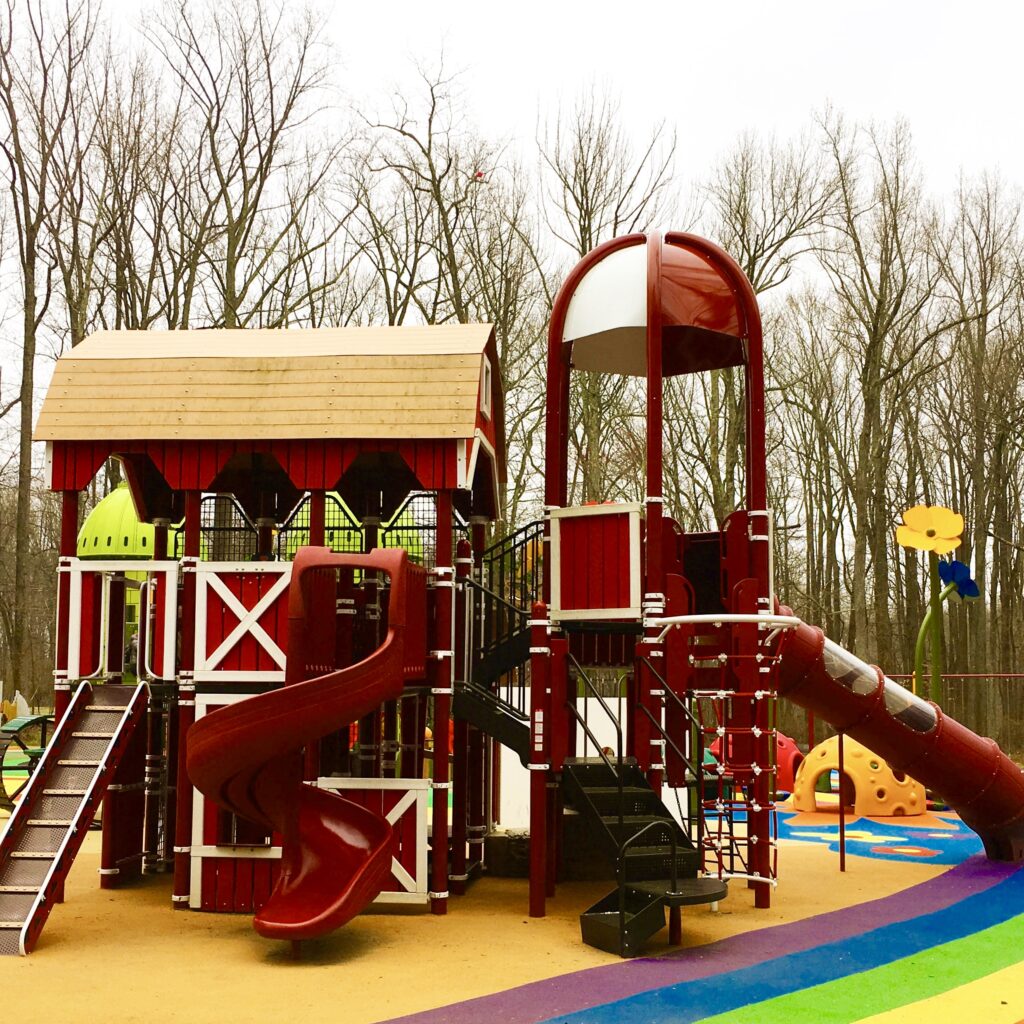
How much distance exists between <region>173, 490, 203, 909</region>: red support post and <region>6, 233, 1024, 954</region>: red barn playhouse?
0.02 meters

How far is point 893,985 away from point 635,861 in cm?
226

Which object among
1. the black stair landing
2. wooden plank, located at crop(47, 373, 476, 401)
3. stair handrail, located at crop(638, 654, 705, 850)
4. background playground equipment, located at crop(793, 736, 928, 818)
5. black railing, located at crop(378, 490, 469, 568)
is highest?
wooden plank, located at crop(47, 373, 476, 401)

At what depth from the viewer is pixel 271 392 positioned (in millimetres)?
11953

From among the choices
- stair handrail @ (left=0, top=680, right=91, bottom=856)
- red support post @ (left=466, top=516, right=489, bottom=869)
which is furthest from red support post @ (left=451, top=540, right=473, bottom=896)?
stair handrail @ (left=0, top=680, right=91, bottom=856)

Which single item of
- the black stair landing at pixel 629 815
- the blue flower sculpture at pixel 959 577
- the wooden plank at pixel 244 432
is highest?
the wooden plank at pixel 244 432

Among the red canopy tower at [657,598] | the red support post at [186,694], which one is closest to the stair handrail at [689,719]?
the red canopy tower at [657,598]

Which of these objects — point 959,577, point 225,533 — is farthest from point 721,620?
point 959,577

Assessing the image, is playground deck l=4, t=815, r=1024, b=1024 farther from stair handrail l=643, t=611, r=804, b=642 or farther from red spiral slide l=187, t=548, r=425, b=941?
stair handrail l=643, t=611, r=804, b=642

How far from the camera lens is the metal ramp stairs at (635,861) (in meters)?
9.79

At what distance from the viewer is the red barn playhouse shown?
10.4m

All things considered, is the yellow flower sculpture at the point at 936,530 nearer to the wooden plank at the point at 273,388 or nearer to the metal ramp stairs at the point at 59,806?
the wooden plank at the point at 273,388

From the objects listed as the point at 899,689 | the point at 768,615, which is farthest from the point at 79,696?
the point at 899,689

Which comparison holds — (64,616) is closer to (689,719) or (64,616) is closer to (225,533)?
(225,533)

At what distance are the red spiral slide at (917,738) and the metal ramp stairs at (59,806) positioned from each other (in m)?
7.31
